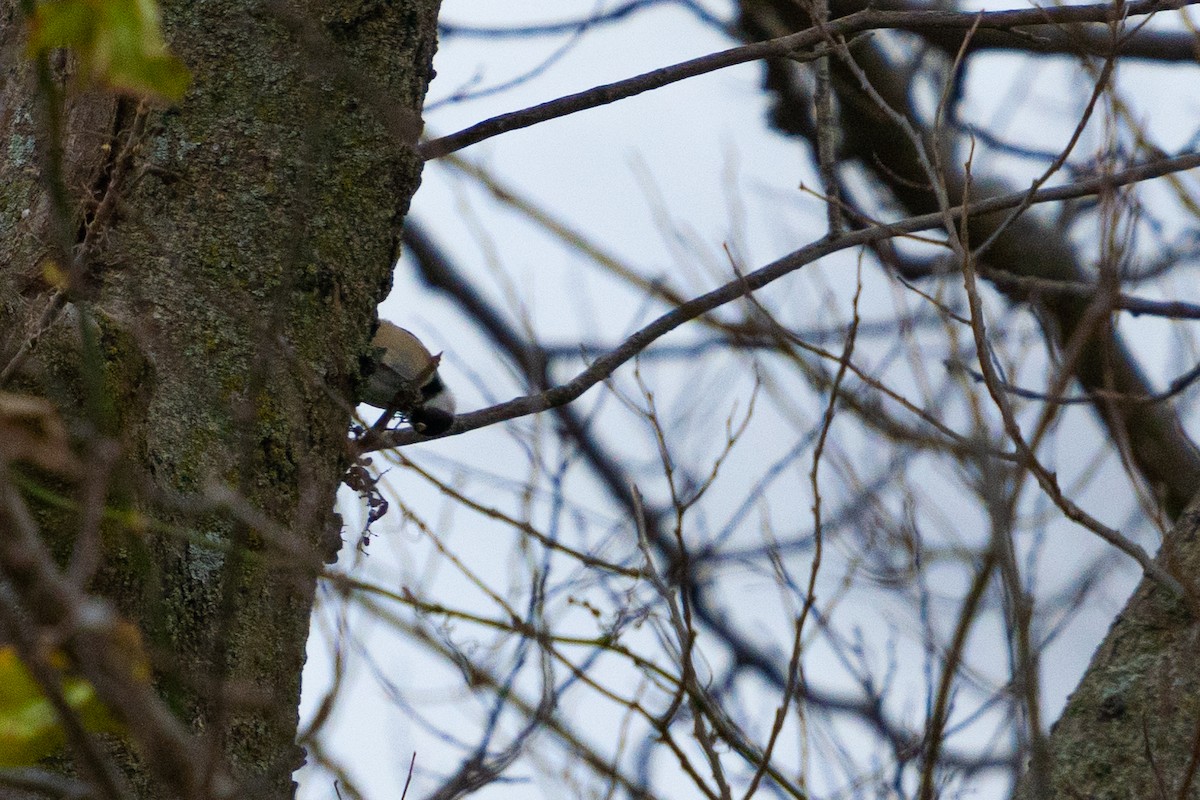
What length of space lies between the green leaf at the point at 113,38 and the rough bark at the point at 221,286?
0.65 metres

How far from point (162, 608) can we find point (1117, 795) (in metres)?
1.39

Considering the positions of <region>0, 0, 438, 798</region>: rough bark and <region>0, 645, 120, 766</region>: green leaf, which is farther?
<region>0, 0, 438, 798</region>: rough bark

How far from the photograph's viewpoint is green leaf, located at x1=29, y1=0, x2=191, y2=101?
834 millimetres

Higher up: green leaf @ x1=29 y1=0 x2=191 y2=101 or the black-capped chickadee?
the black-capped chickadee

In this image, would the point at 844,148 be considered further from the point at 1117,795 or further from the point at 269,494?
the point at 269,494

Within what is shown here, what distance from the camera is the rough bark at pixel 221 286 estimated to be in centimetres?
156

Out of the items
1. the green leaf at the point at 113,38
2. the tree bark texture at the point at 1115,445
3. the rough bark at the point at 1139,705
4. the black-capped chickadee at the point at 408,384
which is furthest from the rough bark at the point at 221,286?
the rough bark at the point at 1139,705

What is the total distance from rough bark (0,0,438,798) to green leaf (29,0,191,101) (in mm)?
646

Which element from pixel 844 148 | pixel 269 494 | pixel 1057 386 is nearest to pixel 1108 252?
pixel 1057 386

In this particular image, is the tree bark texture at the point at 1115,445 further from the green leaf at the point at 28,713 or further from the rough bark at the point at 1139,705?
the green leaf at the point at 28,713

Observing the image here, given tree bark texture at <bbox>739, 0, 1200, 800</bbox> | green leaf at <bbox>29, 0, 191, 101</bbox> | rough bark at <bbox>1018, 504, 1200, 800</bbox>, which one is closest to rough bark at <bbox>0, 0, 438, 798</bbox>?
green leaf at <bbox>29, 0, 191, 101</bbox>

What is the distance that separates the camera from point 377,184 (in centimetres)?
190

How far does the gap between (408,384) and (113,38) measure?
147cm

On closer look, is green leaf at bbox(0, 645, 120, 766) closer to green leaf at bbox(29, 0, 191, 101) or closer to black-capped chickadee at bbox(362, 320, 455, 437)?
green leaf at bbox(29, 0, 191, 101)
